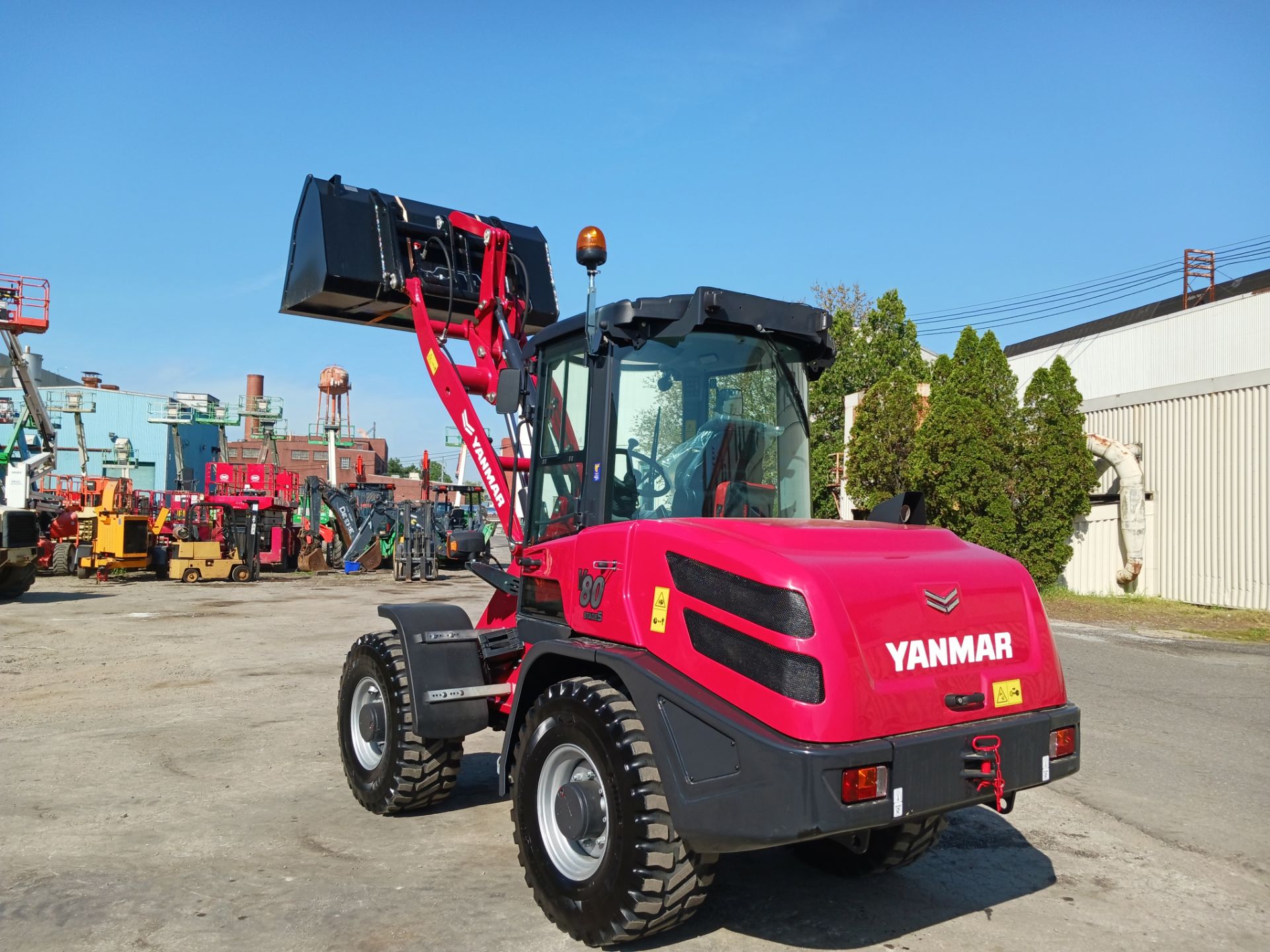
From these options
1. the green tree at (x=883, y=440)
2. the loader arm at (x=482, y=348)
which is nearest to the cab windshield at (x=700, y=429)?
the loader arm at (x=482, y=348)

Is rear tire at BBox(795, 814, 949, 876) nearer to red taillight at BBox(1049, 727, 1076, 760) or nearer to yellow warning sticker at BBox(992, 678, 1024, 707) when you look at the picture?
red taillight at BBox(1049, 727, 1076, 760)

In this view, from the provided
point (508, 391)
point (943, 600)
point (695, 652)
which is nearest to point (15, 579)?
point (508, 391)

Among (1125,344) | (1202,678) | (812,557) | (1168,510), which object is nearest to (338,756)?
(812,557)

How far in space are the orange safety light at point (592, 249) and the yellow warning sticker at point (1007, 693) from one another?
97.9 inches

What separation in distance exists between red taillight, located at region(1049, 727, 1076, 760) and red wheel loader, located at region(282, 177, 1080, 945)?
2 centimetres

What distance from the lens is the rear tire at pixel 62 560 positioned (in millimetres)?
27250

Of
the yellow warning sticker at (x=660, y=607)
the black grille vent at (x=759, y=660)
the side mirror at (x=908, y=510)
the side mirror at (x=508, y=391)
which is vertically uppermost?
the side mirror at (x=508, y=391)

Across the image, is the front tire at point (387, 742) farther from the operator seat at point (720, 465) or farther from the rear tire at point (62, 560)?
the rear tire at point (62, 560)

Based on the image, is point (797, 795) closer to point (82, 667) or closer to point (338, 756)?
point (338, 756)

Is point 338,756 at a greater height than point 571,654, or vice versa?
point 571,654

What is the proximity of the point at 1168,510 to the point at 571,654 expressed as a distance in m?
19.6

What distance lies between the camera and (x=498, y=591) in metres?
6.04

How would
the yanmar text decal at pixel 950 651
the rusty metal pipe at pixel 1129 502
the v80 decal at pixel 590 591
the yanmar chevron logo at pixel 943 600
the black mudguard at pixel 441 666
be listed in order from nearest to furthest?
1. the yanmar text decal at pixel 950 651
2. the yanmar chevron logo at pixel 943 600
3. the v80 decal at pixel 590 591
4. the black mudguard at pixel 441 666
5. the rusty metal pipe at pixel 1129 502

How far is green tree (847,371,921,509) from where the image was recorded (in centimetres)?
2339
